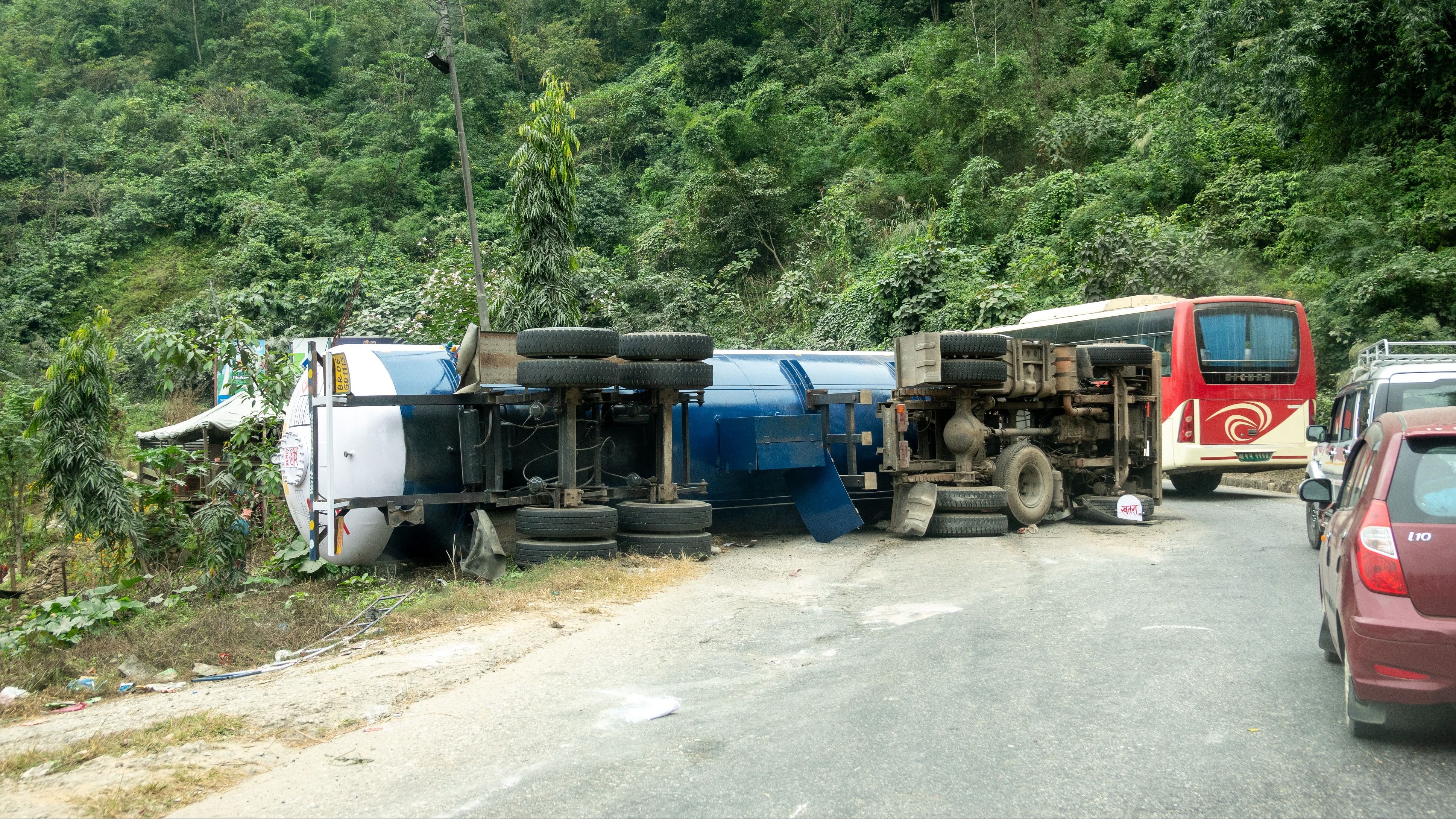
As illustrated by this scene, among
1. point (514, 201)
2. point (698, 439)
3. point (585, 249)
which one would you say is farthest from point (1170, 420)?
point (585, 249)

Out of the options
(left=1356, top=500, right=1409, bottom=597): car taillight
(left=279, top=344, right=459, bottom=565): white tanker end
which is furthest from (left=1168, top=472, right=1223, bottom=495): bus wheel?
(left=1356, top=500, right=1409, bottom=597): car taillight

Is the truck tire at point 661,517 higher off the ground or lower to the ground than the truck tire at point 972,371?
lower

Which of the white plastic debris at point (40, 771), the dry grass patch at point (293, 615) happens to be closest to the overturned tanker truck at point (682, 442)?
the dry grass patch at point (293, 615)

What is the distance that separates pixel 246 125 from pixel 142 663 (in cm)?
5112

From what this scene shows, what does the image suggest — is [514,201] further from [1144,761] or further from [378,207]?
[378,207]

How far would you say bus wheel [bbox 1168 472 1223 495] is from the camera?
18922 mm

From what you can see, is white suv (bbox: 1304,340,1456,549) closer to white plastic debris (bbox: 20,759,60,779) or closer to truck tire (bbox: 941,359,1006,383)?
truck tire (bbox: 941,359,1006,383)

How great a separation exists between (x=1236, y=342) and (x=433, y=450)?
13109 millimetres

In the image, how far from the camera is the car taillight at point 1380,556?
4590 millimetres

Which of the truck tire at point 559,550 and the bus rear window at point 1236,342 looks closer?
the truck tire at point 559,550

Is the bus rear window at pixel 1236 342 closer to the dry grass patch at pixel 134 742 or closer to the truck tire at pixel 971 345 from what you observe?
the truck tire at pixel 971 345

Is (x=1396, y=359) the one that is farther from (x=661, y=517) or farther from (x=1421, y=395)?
(x=661, y=517)

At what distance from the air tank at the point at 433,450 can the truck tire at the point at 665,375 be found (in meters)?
0.72

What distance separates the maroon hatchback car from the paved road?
0.34 metres
